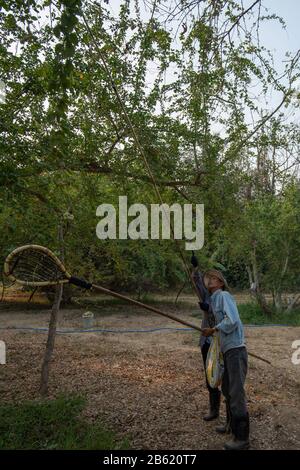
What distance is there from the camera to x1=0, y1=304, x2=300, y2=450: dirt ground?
4.15 metres

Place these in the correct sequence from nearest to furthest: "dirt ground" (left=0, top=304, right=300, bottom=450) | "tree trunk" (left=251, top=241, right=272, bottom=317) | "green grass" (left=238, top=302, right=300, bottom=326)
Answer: "dirt ground" (left=0, top=304, right=300, bottom=450) < "green grass" (left=238, top=302, right=300, bottom=326) < "tree trunk" (left=251, top=241, right=272, bottom=317)

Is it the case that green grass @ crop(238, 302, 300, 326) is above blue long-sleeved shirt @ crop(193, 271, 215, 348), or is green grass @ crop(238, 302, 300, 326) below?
below

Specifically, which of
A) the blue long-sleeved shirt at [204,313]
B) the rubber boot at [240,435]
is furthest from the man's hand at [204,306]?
the rubber boot at [240,435]

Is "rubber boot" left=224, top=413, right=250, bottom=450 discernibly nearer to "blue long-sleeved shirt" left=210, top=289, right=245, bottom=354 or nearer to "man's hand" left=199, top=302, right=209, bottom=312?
"blue long-sleeved shirt" left=210, top=289, right=245, bottom=354

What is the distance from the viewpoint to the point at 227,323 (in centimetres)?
367

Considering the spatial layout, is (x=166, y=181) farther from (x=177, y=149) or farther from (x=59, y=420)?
(x=59, y=420)

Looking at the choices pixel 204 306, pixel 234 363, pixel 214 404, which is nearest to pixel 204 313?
pixel 204 306

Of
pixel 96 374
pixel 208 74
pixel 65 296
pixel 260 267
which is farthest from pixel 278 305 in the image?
pixel 208 74

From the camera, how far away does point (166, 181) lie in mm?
5531

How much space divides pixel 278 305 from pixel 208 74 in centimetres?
873

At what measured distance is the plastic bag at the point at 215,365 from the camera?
12.6 ft

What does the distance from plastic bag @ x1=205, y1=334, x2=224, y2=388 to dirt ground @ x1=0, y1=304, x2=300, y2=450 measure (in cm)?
60

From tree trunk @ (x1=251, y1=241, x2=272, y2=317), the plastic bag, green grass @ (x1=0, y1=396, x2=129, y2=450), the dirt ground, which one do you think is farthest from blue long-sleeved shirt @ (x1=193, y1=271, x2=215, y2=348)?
tree trunk @ (x1=251, y1=241, x2=272, y2=317)

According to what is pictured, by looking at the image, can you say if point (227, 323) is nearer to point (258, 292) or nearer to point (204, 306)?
point (204, 306)
